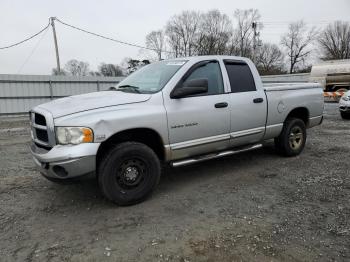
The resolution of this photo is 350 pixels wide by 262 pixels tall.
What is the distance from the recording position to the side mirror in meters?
4.31

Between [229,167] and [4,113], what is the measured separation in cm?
1419

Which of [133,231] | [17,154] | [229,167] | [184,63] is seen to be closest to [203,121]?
[184,63]

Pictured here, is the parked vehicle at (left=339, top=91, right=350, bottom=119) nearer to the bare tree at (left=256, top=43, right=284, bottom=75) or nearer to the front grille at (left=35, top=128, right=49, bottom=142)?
the front grille at (left=35, top=128, right=49, bottom=142)

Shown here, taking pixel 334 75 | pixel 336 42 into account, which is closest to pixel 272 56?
pixel 336 42

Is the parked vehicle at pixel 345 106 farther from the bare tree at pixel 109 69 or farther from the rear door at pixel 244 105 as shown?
the bare tree at pixel 109 69

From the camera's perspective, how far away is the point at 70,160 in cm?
361

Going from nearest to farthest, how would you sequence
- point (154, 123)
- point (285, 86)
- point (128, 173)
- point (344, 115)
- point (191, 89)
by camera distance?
1. point (128, 173)
2. point (154, 123)
3. point (191, 89)
4. point (285, 86)
5. point (344, 115)

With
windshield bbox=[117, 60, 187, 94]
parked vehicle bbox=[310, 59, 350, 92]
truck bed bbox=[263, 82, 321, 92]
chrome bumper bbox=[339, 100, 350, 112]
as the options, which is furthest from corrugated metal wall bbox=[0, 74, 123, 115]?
parked vehicle bbox=[310, 59, 350, 92]

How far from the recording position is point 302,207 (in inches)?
156

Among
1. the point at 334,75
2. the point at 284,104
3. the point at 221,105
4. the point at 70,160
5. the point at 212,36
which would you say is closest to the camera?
the point at 70,160

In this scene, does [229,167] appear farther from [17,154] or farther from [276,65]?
[276,65]

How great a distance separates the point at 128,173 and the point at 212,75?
6.59ft

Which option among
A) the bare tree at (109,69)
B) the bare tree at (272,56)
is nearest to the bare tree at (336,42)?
the bare tree at (272,56)

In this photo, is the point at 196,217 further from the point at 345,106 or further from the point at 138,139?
the point at 345,106
